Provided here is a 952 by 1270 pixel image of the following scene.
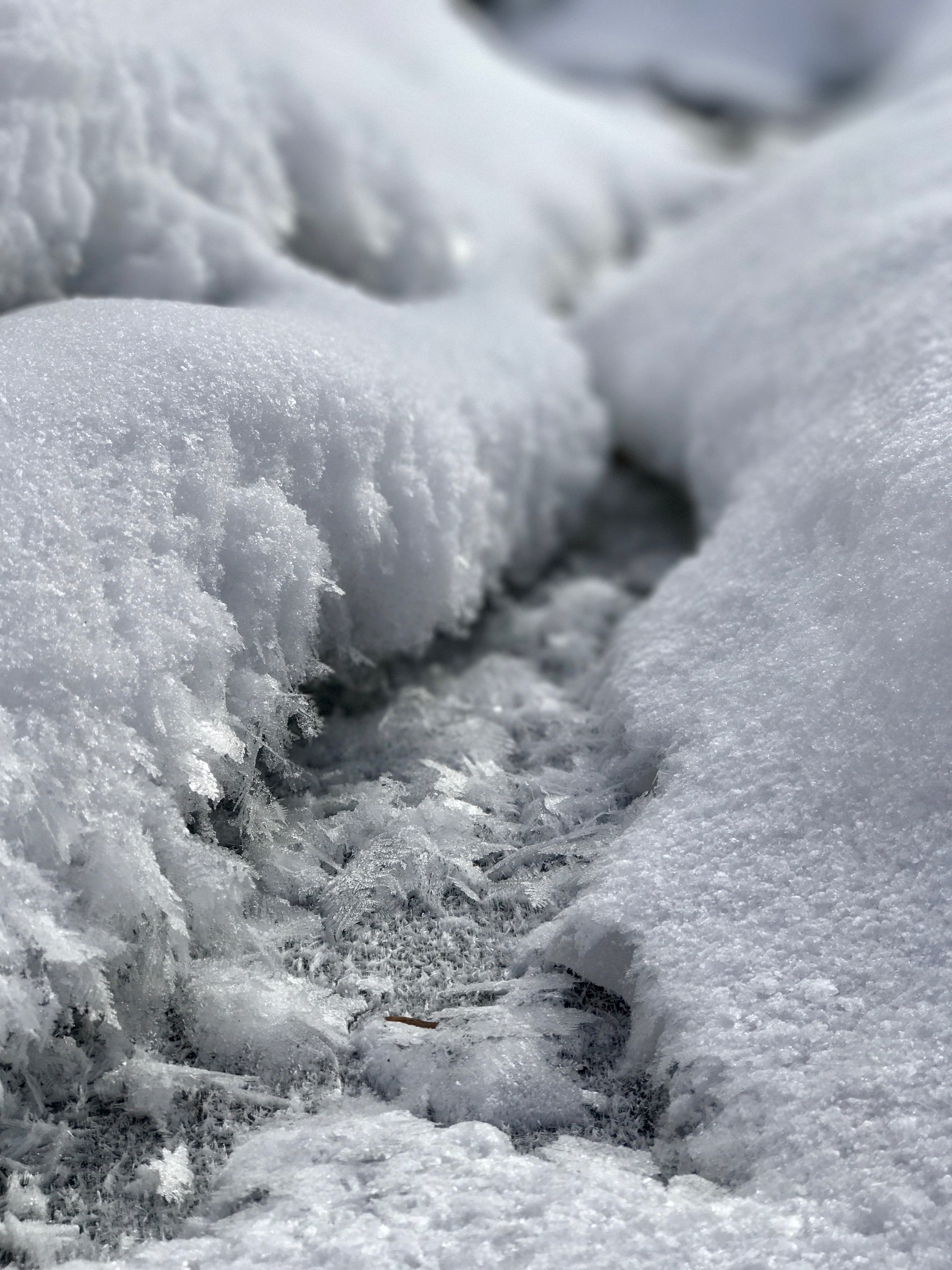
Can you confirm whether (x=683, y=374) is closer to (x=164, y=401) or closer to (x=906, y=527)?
(x=906, y=527)

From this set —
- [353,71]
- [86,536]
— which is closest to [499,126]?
[353,71]

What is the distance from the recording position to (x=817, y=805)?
0.85 m

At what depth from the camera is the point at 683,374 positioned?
159 cm

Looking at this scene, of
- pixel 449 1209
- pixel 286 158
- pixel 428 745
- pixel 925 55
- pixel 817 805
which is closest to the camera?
pixel 449 1209

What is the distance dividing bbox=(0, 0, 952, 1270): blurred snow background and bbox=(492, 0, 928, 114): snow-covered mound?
208 cm

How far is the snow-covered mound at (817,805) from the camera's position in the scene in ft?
2.32

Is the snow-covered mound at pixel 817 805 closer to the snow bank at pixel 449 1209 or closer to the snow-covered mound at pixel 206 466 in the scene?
the snow bank at pixel 449 1209

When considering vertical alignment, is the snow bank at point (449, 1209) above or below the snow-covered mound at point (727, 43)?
below

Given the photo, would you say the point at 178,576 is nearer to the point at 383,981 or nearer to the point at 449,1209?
the point at 383,981

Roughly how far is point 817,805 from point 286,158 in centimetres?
123

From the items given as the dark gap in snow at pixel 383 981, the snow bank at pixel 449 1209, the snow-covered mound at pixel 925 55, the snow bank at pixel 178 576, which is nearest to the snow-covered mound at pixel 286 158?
the snow bank at pixel 178 576

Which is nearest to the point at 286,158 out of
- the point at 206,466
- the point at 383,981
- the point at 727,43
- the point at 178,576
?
the point at 206,466

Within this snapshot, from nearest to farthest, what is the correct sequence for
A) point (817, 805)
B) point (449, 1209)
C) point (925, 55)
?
point (449, 1209)
point (817, 805)
point (925, 55)

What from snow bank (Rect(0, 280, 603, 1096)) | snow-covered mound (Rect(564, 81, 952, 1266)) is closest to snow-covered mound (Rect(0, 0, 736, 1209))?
snow bank (Rect(0, 280, 603, 1096))
